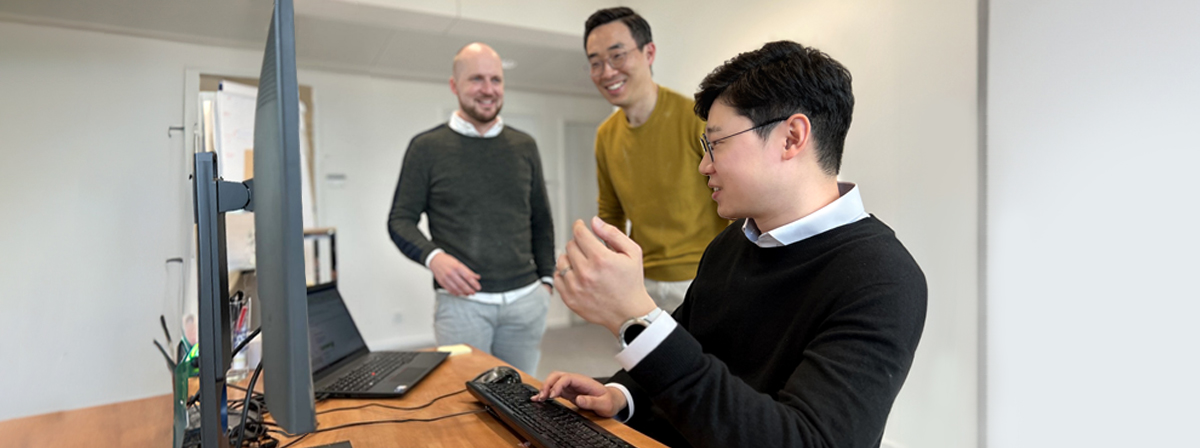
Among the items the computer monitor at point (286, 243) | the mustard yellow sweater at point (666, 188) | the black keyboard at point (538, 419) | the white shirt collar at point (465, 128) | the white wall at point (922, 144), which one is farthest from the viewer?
the white shirt collar at point (465, 128)

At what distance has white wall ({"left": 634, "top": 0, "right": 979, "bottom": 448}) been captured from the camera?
6.45 ft

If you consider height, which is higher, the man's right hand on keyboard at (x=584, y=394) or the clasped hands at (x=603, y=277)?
the clasped hands at (x=603, y=277)

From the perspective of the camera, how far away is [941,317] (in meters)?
2.07

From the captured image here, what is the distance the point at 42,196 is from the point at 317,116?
4.51 metres

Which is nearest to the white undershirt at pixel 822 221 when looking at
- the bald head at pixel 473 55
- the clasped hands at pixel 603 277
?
the clasped hands at pixel 603 277

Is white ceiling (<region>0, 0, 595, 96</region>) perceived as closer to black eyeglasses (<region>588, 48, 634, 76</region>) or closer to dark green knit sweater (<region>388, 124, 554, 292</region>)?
dark green knit sweater (<region>388, 124, 554, 292</region>)

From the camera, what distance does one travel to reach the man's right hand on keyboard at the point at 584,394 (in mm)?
1069

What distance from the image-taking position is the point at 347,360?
4.91ft

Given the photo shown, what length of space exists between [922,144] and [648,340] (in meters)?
1.69

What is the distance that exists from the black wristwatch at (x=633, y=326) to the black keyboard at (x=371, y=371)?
0.71 metres

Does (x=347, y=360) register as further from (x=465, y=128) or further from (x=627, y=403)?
(x=465, y=128)

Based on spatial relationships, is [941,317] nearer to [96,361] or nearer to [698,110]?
[698,110]

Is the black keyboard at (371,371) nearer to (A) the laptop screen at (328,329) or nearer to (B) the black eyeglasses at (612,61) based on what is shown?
(A) the laptop screen at (328,329)

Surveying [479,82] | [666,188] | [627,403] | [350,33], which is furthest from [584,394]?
[350,33]
